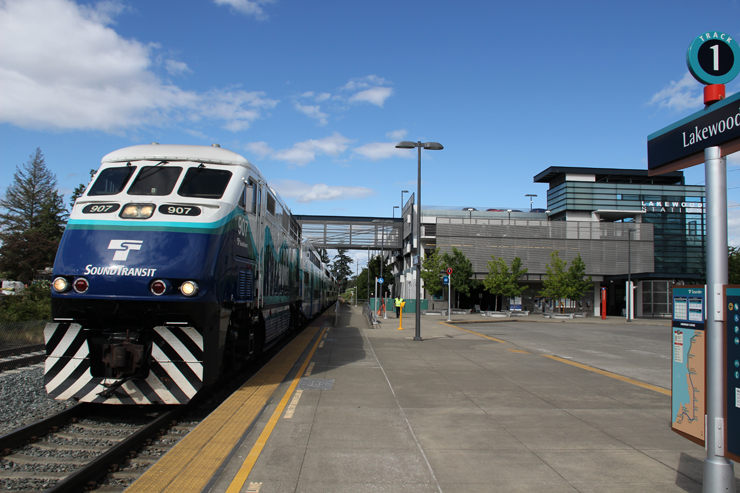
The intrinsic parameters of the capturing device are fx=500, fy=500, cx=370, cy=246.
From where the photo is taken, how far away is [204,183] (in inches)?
292

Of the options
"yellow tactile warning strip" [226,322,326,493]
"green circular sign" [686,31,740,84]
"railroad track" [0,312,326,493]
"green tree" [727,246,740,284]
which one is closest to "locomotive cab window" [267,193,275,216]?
"yellow tactile warning strip" [226,322,326,493]

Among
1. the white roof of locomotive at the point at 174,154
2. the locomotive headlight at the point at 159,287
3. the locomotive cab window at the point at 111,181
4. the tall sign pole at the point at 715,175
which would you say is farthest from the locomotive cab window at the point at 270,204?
the tall sign pole at the point at 715,175

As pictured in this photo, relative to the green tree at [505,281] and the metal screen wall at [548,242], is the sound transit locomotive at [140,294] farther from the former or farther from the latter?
the metal screen wall at [548,242]

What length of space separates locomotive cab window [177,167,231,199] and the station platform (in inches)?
119

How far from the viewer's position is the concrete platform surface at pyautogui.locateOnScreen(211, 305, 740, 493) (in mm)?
4465

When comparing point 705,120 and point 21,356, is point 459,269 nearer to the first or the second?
point 21,356

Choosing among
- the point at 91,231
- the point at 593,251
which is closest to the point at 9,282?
the point at 91,231

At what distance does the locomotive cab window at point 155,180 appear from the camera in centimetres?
710

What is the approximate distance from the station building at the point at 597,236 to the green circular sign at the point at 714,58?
4121 centimetres

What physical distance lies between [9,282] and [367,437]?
38790mm

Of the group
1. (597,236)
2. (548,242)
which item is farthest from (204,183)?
(597,236)

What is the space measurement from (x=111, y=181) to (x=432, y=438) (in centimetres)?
564

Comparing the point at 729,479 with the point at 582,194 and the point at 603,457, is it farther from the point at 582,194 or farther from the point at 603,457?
the point at 582,194

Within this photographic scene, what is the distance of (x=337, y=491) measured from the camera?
418 centimetres
